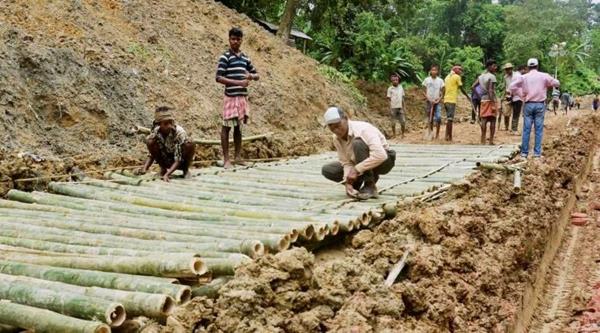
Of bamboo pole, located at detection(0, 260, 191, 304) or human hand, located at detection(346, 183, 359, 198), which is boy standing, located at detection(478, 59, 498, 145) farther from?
bamboo pole, located at detection(0, 260, 191, 304)

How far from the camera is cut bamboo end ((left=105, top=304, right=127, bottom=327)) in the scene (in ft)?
8.48

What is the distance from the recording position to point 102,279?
3.07 metres

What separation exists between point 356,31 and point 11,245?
18.9m

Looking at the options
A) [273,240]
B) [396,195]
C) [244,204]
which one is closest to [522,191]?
[396,195]

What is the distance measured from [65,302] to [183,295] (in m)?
0.52

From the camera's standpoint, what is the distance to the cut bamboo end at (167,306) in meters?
2.68

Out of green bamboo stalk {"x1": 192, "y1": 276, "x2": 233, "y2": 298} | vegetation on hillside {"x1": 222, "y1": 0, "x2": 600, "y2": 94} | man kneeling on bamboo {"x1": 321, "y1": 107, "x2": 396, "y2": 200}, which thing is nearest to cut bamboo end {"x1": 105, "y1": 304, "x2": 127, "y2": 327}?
green bamboo stalk {"x1": 192, "y1": 276, "x2": 233, "y2": 298}

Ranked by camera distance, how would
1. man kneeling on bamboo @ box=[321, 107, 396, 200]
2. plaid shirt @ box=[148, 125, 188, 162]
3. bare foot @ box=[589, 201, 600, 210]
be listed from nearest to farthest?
man kneeling on bamboo @ box=[321, 107, 396, 200], plaid shirt @ box=[148, 125, 188, 162], bare foot @ box=[589, 201, 600, 210]

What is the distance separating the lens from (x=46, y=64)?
794cm

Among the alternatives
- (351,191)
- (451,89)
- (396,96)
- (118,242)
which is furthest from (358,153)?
(396,96)

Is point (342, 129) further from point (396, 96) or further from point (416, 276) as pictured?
point (396, 96)

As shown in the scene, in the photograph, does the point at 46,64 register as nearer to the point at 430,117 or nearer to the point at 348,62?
the point at 430,117

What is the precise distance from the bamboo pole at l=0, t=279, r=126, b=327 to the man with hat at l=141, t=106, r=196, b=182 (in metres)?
3.02

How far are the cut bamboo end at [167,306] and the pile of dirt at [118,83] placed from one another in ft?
11.8
